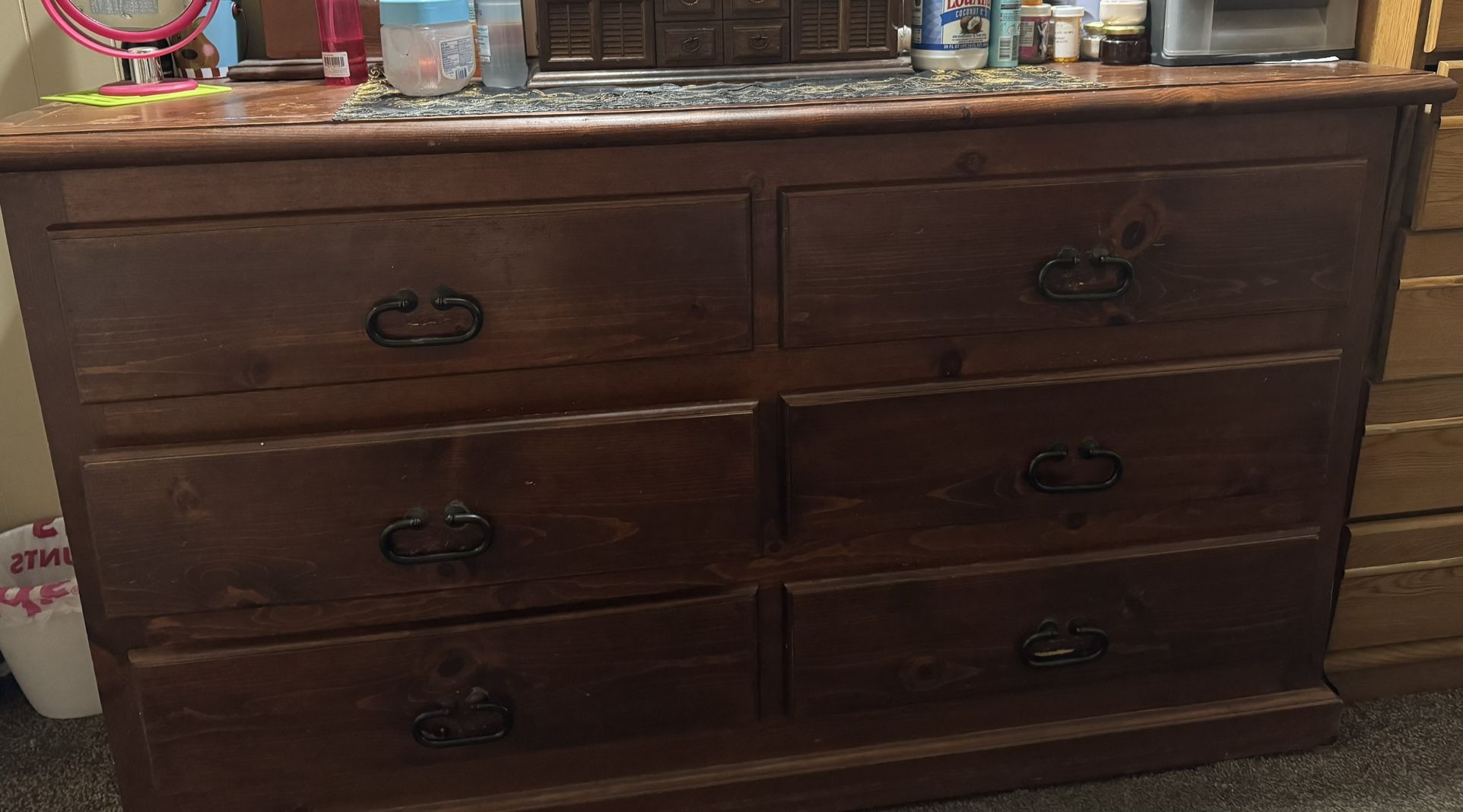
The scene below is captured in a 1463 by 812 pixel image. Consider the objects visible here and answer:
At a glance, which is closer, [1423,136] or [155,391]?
[155,391]

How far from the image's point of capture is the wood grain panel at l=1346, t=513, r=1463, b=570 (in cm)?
143

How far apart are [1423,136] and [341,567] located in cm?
123

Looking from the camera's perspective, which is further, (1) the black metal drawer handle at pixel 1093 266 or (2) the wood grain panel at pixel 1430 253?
(2) the wood grain panel at pixel 1430 253

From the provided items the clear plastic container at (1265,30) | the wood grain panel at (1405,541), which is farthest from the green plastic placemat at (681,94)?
the wood grain panel at (1405,541)

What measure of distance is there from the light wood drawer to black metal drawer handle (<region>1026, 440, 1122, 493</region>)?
1.32 ft

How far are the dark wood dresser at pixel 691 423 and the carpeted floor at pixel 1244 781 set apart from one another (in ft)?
0.24

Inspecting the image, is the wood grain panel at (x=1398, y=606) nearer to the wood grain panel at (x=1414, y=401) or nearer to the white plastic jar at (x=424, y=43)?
the wood grain panel at (x=1414, y=401)

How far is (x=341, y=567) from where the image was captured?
3.77 ft

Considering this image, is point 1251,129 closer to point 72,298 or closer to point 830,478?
point 830,478

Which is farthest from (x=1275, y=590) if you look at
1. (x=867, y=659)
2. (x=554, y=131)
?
(x=554, y=131)

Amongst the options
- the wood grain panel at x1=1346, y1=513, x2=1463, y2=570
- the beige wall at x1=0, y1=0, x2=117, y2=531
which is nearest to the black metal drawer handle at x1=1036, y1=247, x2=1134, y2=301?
the wood grain panel at x1=1346, y1=513, x2=1463, y2=570

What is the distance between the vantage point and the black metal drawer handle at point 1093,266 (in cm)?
117

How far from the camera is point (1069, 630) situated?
1306mm

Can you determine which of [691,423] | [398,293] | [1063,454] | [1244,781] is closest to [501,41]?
[398,293]
